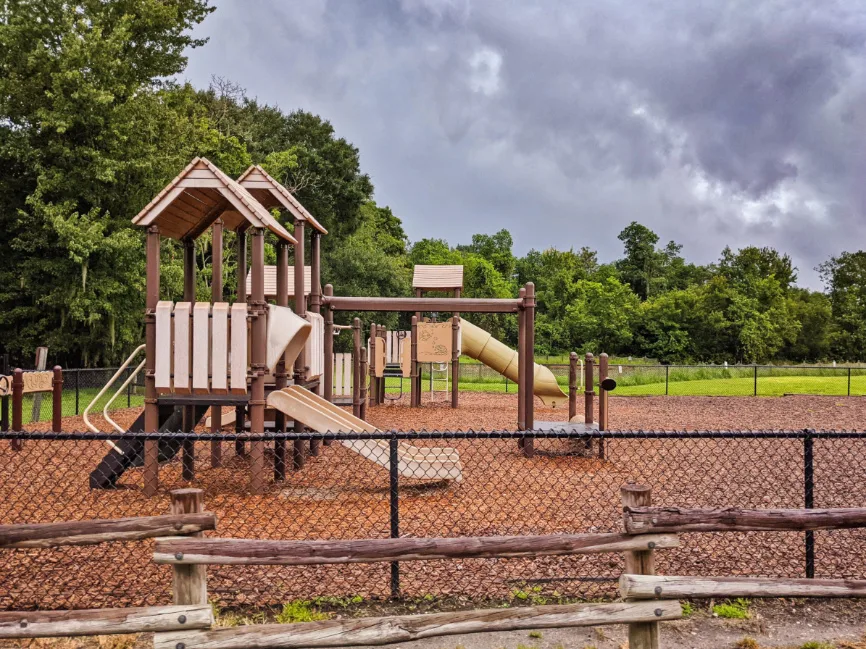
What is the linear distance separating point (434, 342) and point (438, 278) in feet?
10.1

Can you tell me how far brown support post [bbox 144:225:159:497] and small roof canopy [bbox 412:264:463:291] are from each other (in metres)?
12.6

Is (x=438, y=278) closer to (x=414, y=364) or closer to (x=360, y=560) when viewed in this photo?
(x=414, y=364)

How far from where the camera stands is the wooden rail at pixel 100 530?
3586 mm

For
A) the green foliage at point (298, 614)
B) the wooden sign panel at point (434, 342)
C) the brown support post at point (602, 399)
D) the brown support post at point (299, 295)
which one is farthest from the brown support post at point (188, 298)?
the wooden sign panel at point (434, 342)

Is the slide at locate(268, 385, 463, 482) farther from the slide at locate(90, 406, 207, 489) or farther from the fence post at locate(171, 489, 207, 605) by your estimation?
the fence post at locate(171, 489, 207, 605)

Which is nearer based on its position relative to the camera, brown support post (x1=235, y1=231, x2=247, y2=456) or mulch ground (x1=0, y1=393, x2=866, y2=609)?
mulch ground (x1=0, y1=393, x2=866, y2=609)

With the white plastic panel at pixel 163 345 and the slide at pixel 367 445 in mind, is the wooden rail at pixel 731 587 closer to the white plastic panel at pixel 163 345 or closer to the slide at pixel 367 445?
the slide at pixel 367 445

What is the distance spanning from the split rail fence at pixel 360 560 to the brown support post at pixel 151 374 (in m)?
3.90

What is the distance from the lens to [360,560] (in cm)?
377

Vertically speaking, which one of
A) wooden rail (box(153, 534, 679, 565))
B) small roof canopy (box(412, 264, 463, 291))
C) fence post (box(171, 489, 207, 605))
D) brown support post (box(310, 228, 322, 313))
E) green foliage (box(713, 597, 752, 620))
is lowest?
green foliage (box(713, 597, 752, 620))

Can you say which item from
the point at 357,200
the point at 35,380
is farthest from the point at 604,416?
the point at 357,200

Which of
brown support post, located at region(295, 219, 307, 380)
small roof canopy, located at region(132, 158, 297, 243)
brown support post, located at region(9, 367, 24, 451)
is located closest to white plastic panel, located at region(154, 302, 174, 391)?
small roof canopy, located at region(132, 158, 297, 243)

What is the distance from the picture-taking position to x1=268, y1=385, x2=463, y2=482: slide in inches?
296

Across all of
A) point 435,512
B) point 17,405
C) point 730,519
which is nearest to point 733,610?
point 730,519
